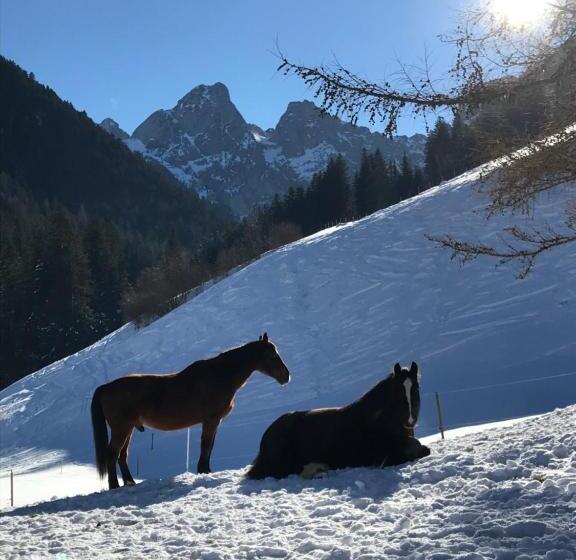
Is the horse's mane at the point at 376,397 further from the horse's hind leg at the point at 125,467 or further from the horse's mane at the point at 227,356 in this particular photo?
the horse's hind leg at the point at 125,467

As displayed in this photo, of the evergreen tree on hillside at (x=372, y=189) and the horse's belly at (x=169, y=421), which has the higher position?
the evergreen tree on hillside at (x=372, y=189)

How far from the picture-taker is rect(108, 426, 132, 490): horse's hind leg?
9156mm

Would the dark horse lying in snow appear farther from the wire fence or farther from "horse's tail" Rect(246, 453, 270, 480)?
the wire fence

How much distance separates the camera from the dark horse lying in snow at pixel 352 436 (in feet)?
24.0

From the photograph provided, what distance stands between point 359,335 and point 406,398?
1957 cm

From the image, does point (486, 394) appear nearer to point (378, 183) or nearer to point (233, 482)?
point (233, 482)

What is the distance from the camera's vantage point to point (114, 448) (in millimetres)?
9250

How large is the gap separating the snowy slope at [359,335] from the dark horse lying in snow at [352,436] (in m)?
10.3

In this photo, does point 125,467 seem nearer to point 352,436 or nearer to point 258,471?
point 258,471

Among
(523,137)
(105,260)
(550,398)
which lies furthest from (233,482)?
(105,260)

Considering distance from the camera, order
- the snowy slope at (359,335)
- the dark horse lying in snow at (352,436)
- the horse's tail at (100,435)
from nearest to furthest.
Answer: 1. the dark horse lying in snow at (352,436)
2. the horse's tail at (100,435)
3. the snowy slope at (359,335)

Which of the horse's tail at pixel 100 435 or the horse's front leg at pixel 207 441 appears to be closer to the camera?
the horse's tail at pixel 100 435

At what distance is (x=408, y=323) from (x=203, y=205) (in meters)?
125

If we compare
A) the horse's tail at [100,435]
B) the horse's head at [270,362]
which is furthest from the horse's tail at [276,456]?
the horse's tail at [100,435]
